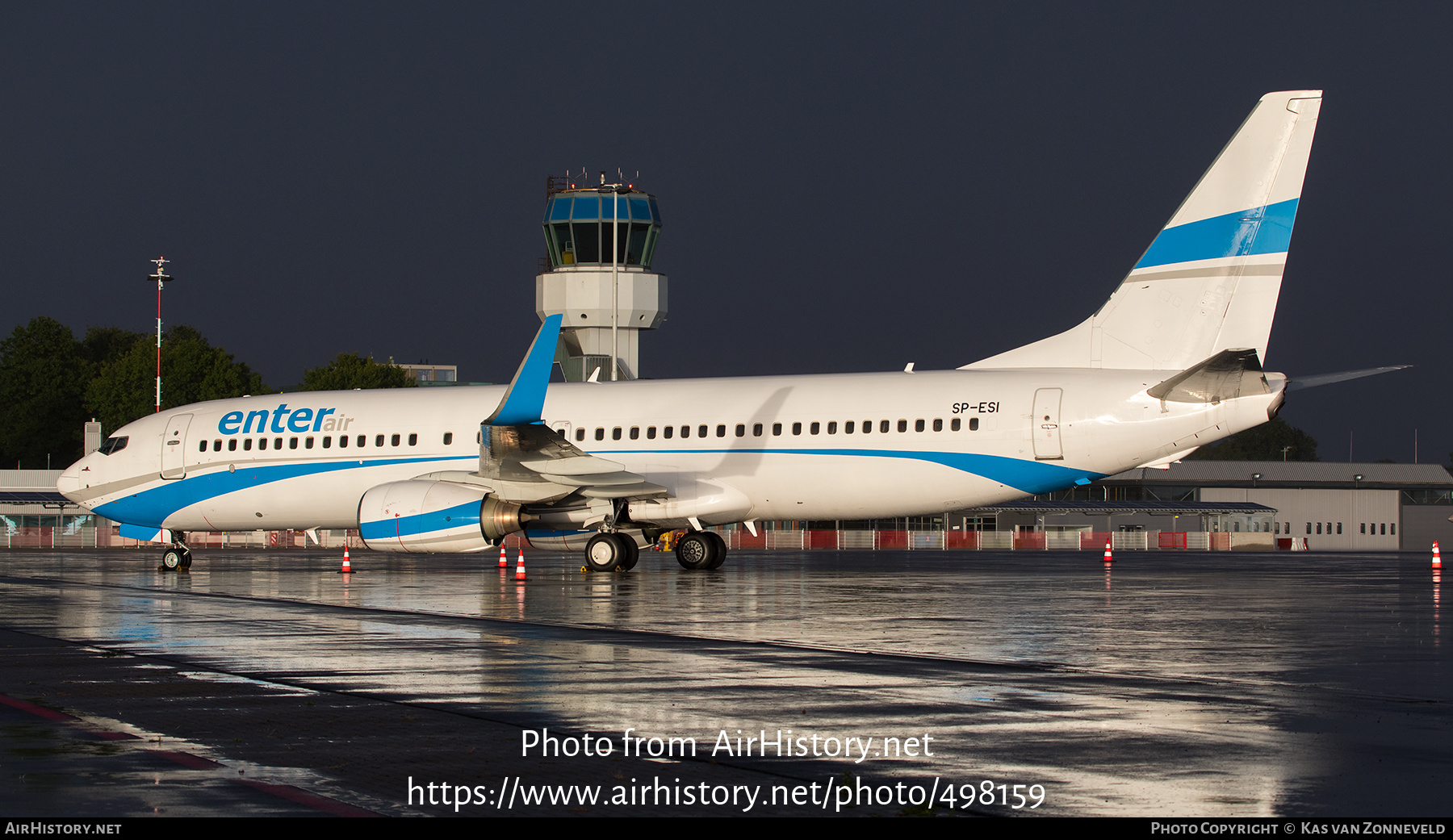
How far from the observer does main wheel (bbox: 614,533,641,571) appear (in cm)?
2519

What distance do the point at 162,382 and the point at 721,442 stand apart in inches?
2748

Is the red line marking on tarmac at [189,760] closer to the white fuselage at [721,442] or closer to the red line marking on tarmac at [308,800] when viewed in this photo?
the red line marking on tarmac at [308,800]

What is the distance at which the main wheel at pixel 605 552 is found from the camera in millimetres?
25109

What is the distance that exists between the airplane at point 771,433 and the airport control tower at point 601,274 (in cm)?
3723

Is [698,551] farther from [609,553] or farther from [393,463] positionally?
[393,463]

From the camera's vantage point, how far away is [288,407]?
28.5 metres

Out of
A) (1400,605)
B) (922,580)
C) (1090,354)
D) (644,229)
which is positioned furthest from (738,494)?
(644,229)

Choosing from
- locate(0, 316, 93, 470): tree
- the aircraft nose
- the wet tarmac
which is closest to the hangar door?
the wet tarmac

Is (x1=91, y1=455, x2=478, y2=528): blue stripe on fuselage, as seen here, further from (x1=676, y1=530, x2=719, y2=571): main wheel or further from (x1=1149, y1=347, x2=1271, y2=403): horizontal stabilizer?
(x1=1149, y1=347, x2=1271, y2=403): horizontal stabilizer

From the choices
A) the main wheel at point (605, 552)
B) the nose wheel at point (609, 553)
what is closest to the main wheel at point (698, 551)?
the nose wheel at point (609, 553)

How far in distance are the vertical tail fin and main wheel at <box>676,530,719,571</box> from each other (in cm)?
771

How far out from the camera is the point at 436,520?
23.8 meters

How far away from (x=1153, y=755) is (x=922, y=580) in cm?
1634

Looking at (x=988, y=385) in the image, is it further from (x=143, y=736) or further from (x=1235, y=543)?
(x=1235, y=543)
